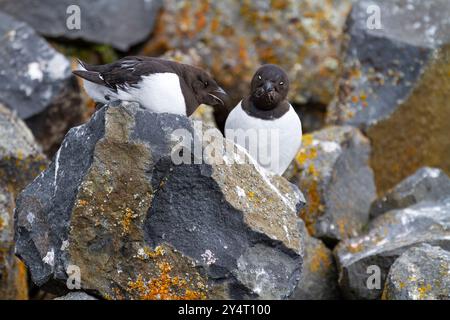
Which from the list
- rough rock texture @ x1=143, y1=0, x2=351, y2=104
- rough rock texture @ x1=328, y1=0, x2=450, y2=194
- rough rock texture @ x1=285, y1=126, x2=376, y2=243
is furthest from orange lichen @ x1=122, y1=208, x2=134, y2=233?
rough rock texture @ x1=143, y1=0, x2=351, y2=104

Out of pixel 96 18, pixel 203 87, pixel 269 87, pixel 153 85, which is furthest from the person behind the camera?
pixel 96 18

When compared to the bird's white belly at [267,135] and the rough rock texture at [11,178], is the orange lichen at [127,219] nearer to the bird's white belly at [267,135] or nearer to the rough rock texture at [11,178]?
the bird's white belly at [267,135]

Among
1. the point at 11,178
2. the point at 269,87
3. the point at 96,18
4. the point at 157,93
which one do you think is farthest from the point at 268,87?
the point at 96,18

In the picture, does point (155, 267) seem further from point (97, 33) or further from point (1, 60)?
point (97, 33)

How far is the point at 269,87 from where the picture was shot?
662cm

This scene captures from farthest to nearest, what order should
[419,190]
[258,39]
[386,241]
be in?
1. [258,39]
2. [419,190]
3. [386,241]

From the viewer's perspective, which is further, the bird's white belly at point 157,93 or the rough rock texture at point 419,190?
the rough rock texture at point 419,190

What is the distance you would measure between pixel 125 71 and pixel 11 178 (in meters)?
1.99

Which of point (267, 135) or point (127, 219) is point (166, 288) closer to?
point (127, 219)

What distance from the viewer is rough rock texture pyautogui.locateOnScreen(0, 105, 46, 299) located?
277 inches

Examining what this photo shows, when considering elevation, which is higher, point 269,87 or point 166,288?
point 269,87

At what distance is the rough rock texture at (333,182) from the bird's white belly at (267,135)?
107cm

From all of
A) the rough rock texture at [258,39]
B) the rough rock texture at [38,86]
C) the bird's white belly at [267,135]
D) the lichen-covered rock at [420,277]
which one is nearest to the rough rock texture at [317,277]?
the bird's white belly at [267,135]

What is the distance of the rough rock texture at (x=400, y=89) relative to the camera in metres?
9.37
